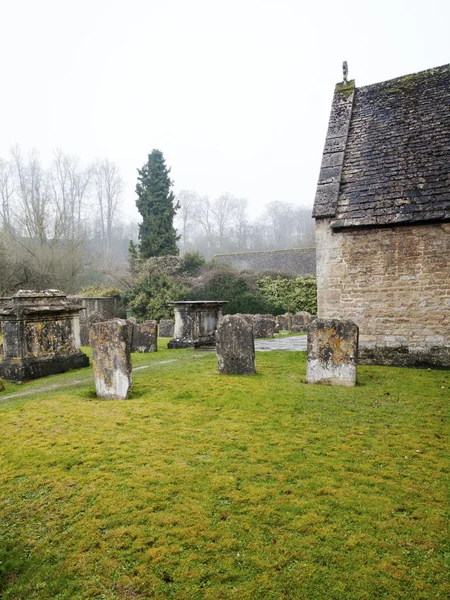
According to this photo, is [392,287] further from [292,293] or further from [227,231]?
[227,231]

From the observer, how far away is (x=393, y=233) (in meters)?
9.17

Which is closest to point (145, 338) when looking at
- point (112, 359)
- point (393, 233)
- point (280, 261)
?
point (112, 359)

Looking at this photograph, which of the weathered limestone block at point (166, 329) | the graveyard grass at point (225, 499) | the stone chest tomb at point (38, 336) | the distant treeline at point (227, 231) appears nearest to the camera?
the graveyard grass at point (225, 499)

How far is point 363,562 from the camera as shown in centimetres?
255

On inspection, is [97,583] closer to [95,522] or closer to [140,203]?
[95,522]

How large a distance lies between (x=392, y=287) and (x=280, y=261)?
2262 centimetres

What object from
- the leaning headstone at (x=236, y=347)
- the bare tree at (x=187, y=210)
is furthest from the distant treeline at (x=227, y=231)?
the leaning headstone at (x=236, y=347)

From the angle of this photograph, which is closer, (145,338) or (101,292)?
(145,338)

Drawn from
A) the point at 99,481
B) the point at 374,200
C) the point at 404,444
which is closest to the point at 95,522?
the point at 99,481

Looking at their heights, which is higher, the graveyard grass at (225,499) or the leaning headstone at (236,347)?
the leaning headstone at (236,347)

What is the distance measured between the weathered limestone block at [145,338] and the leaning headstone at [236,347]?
4939mm

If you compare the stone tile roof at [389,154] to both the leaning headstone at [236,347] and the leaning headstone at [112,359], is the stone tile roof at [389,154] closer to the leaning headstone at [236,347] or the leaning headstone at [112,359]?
the leaning headstone at [236,347]

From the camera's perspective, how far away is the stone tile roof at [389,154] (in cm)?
920

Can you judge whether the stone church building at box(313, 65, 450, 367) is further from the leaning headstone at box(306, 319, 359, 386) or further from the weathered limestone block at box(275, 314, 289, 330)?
the weathered limestone block at box(275, 314, 289, 330)
